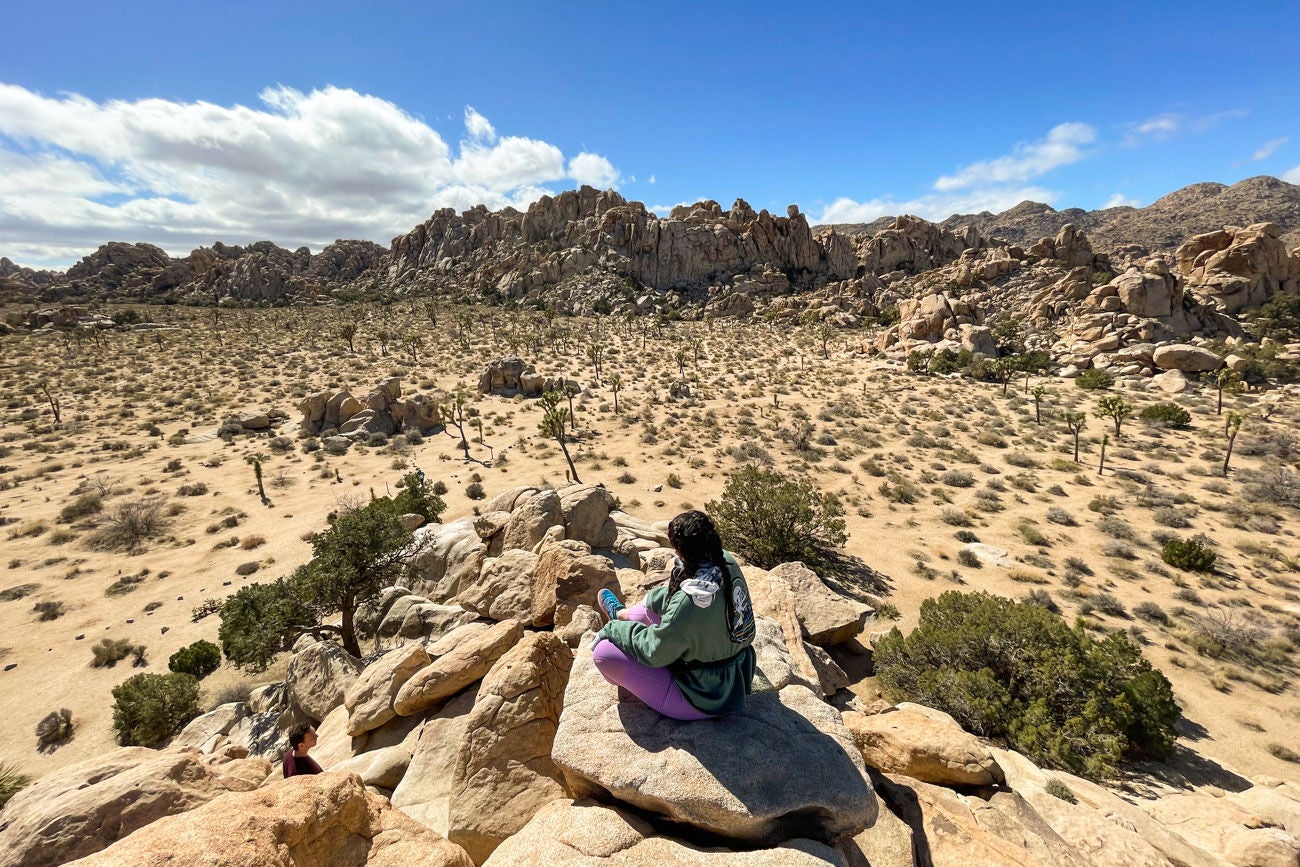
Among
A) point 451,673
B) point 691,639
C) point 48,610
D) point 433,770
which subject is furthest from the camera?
point 48,610

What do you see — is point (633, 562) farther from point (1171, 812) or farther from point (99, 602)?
point (99, 602)

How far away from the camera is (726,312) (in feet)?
257

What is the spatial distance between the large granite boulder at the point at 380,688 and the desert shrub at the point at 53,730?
29.8 ft

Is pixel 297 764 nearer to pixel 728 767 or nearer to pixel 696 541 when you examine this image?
pixel 728 767

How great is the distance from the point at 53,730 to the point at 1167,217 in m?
190

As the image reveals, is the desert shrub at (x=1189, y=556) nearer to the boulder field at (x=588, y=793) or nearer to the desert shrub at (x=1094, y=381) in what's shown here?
the boulder field at (x=588, y=793)

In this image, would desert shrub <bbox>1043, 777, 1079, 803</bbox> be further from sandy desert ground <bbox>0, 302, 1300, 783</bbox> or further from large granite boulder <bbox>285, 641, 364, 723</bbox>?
large granite boulder <bbox>285, 641, 364, 723</bbox>

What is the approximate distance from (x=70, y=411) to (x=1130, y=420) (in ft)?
231

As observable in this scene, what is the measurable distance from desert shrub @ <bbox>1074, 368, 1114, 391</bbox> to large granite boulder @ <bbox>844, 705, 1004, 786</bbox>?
46.1 meters

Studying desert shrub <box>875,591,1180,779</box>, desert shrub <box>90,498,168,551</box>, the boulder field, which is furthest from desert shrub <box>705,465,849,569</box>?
desert shrub <box>90,498,168,551</box>

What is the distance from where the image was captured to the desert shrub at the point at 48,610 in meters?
14.6

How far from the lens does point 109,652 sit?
12.8 meters

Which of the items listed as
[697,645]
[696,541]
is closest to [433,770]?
[697,645]

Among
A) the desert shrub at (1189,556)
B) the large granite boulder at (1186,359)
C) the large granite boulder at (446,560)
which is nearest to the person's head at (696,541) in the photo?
the large granite boulder at (446,560)
